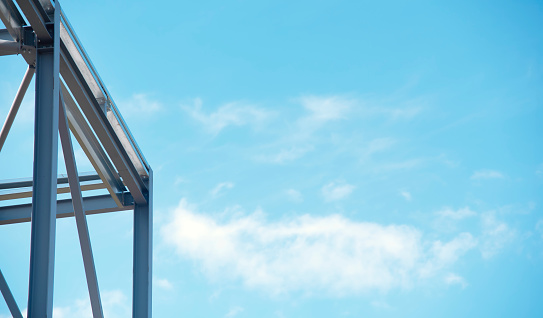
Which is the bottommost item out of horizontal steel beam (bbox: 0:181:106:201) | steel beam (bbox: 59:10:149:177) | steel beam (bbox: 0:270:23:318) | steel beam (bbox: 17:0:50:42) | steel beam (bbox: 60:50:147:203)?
steel beam (bbox: 0:270:23:318)

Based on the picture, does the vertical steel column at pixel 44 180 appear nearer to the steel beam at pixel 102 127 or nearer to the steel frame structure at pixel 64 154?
the steel frame structure at pixel 64 154

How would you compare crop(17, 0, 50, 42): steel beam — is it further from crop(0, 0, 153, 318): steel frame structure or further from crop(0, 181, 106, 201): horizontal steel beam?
crop(0, 181, 106, 201): horizontal steel beam

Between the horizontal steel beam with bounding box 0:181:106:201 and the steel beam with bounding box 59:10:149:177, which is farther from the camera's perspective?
the horizontal steel beam with bounding box 0:181:106:201

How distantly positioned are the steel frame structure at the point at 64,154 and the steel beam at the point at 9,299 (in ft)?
0.04

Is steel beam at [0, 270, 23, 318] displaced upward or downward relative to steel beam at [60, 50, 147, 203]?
downward

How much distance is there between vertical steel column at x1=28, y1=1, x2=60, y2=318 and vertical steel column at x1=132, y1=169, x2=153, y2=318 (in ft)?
11.6

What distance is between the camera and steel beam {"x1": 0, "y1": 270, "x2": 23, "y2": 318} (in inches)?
310

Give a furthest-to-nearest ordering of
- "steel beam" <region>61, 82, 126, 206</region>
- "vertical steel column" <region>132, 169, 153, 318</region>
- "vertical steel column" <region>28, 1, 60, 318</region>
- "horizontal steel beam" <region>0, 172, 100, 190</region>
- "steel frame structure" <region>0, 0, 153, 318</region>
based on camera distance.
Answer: "horizontal steel beam" <region>0, 172, 100, 190</region>, "vertical steel column" <region>132, 169, 153, 318</region>, "steel beam" <region>61, 82, 126, 206</region>, "steel frame structure" <region>0, 0, 153, 318</region>, "vertical steel column" <region>28, 1, 60, 318</region>

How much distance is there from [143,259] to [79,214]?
6.36 ft

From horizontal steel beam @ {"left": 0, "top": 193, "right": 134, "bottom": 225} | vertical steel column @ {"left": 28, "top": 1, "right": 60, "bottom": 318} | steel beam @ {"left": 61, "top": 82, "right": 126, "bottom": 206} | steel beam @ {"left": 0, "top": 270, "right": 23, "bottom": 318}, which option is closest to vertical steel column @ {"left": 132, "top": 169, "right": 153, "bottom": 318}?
horizontal steel beam @ {"left": 0, "top": 193, "right": 134, "bottom": 225}

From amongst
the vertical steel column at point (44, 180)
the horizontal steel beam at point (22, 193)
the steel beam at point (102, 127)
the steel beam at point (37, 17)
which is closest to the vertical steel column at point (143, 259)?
the steel beam at point (102, 127)

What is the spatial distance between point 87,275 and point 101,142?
178cm

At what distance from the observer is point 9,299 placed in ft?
26.5

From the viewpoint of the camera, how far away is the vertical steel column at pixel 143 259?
10547 mm
